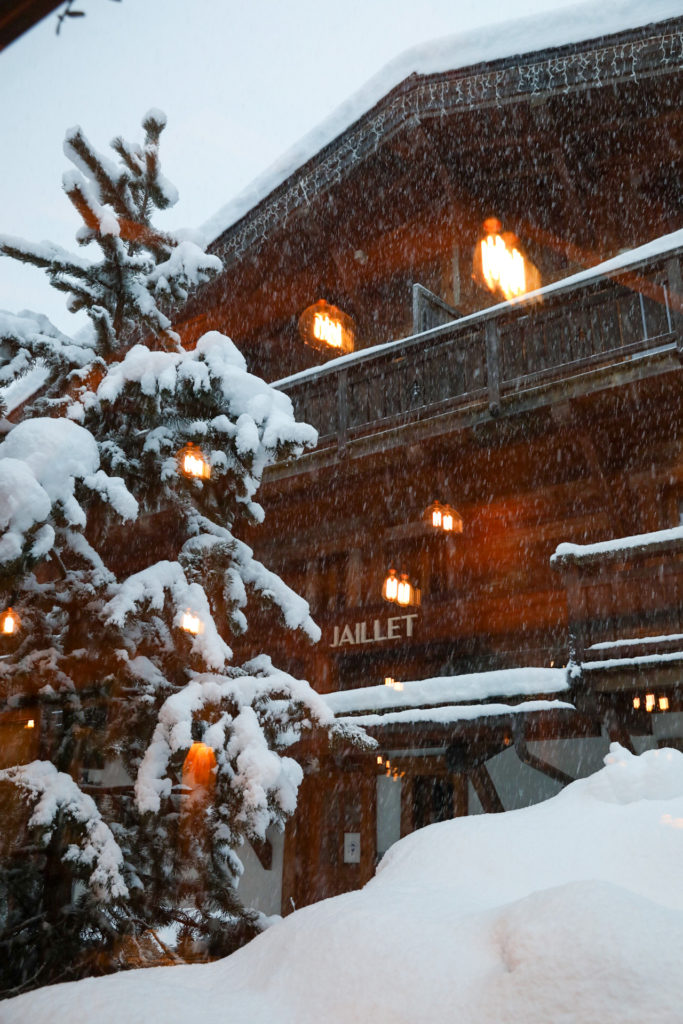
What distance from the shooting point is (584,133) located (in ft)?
38.0

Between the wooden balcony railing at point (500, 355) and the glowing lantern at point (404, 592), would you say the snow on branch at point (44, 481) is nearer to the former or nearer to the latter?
the wooden balcony railing at point (500, 355)

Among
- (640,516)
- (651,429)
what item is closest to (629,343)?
(651,429)

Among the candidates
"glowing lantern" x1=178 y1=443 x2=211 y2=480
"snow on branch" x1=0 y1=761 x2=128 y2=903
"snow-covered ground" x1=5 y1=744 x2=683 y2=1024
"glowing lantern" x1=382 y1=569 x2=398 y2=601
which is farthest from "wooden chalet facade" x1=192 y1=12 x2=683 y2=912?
"snow-covered ground" x1=5 y1=744 x2=683 y2=1024

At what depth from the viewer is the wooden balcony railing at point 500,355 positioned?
867 cm

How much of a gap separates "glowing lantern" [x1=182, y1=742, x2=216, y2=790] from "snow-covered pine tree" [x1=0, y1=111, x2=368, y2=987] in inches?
0.5

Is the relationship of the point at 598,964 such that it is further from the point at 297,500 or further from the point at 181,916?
the point at 297,500

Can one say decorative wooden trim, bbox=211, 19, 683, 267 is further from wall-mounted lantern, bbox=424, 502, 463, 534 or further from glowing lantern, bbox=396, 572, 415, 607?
glowing lantern, bbox=396, 572, 415, 607

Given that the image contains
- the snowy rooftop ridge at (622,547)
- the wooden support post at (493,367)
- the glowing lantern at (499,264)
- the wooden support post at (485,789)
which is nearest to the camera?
the snowy rooftop ridge at (622,547)

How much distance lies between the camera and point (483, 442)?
10.2 m

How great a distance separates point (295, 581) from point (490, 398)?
4948 millimetres

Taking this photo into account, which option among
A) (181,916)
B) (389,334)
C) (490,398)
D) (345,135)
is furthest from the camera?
(389,334)

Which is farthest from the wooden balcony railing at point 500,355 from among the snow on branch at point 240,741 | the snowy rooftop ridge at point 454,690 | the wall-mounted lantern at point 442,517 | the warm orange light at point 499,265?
the snow on branch at point 240,741

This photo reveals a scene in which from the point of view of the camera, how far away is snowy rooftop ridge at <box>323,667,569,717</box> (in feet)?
27.2

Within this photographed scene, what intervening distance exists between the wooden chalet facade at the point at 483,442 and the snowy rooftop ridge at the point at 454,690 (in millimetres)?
28
